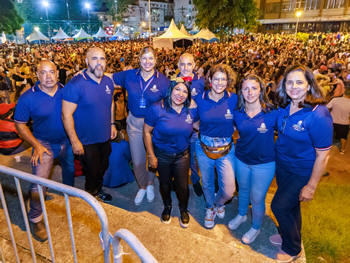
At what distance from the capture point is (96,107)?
3.41 meters

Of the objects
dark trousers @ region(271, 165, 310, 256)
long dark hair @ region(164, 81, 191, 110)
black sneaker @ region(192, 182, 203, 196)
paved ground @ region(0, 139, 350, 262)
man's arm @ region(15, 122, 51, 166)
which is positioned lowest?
paved ground @ region(0, 139, 350, 262)

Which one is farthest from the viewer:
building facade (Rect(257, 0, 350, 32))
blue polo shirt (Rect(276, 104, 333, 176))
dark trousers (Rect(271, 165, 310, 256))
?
building facade (Rect(257, 0, 350, 32))

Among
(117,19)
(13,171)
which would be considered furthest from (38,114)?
(117,19)

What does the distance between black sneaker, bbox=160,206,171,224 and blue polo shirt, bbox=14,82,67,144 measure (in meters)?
1.71

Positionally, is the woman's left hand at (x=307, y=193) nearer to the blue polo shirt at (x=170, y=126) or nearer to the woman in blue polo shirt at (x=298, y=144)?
the woman in blue polo shirt at (x=298, y=144)

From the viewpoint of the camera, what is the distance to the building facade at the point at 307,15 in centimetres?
4856

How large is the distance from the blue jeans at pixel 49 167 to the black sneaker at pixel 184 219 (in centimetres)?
166

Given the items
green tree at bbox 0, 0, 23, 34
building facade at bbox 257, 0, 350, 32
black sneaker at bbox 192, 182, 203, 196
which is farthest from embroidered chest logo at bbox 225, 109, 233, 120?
green tree at bbox 0, 0, 23, 34

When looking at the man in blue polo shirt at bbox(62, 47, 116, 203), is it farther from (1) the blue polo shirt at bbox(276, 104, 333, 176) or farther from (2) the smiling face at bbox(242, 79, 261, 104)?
(1) the blue polo shirt at bbox(276, 104, 333, 176)

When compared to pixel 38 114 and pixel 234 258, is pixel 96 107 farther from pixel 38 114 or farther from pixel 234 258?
pixel 234 258

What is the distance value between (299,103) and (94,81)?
2462 mm

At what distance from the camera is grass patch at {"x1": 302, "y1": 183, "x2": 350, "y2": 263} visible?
136 inches

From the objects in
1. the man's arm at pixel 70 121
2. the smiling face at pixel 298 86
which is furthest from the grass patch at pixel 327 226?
the man's arm at pixel 70 121

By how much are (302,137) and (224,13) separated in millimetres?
30288
